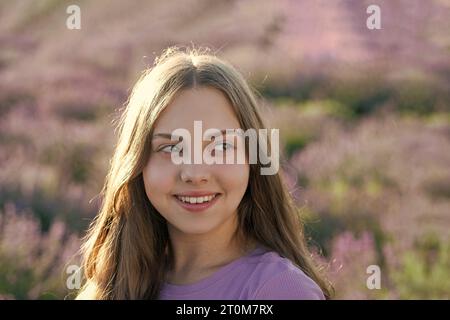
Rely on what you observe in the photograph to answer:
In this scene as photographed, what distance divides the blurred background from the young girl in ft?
5.78

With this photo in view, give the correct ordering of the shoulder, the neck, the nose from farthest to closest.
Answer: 1. the neck
2. the nose
3. the shoulder

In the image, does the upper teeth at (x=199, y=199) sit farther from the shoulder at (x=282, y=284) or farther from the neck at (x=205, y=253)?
the shoulder at (x=282, y=284)

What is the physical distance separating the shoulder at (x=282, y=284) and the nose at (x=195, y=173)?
0.92ft

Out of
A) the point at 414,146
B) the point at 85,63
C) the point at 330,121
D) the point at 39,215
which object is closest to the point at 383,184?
the point at 414,146

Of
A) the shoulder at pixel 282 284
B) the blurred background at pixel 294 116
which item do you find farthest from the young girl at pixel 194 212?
the blurred background at pixel 294 116

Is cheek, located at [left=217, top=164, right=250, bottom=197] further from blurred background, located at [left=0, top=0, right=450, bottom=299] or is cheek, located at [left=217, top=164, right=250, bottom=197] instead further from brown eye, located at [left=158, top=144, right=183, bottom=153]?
blurred background, located at [left=0, top=0, right=450, bottom=299]

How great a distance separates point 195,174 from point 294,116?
13.5ft

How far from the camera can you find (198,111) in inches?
93.4

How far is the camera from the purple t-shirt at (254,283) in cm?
217

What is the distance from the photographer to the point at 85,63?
744 centimetres

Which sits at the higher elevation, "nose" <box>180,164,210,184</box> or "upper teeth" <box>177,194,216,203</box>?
"nose" <box>180,164,210,184</box>

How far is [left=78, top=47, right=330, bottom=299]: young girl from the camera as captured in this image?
2.32 m

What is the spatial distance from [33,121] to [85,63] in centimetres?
125

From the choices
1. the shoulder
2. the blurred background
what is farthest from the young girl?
the blurred background
